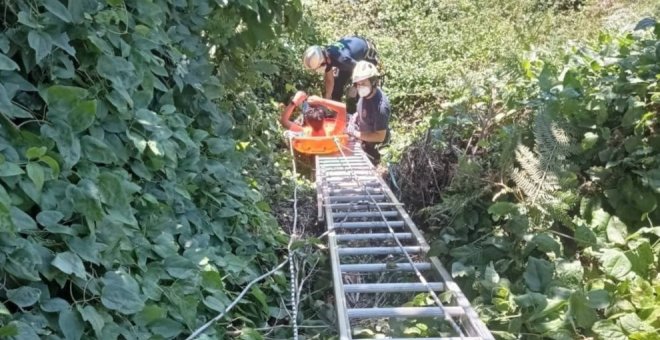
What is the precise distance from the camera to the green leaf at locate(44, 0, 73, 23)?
1480 mm

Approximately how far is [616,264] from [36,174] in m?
2.00

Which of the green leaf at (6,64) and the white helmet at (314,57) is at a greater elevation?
the green leaf at (6,64)

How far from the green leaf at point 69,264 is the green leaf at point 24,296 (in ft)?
0.23

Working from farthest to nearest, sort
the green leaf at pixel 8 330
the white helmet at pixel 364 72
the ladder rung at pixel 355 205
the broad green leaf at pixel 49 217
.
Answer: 1. the white helmet at pixel 364 72
2. the ladder rung at pixel 355 205
3. the broad green leaf at pixel 49 217
4. the green leaf at pixel 8 330

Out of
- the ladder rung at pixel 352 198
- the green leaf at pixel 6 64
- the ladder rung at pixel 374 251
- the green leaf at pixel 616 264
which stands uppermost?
the green leaf at pixel 6 64

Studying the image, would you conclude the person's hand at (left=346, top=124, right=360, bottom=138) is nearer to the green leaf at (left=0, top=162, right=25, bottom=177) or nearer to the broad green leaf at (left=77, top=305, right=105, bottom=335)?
the broad green leaf at (left=77, top=305, right=105, bottom=335)

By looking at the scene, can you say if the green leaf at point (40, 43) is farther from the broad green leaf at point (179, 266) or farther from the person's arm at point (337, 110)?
the person's arm at point (337, 110)

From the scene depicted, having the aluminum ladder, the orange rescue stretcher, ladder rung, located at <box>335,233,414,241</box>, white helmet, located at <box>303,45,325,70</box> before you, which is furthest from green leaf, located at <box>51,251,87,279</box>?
white helmet, located at <box>303,45,325,70</box>

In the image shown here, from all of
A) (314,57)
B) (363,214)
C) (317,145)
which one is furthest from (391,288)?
(314,57)

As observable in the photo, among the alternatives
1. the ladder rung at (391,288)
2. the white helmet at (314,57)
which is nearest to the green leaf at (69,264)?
the ladder rung at (391,288)

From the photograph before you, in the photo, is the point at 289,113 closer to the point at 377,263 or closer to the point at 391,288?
the point at 377,263

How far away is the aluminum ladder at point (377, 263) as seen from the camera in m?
2.39

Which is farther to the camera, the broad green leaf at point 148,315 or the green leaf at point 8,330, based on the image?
the broad green leaf at point 148,315

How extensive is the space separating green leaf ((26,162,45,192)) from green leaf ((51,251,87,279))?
6.7 inches
